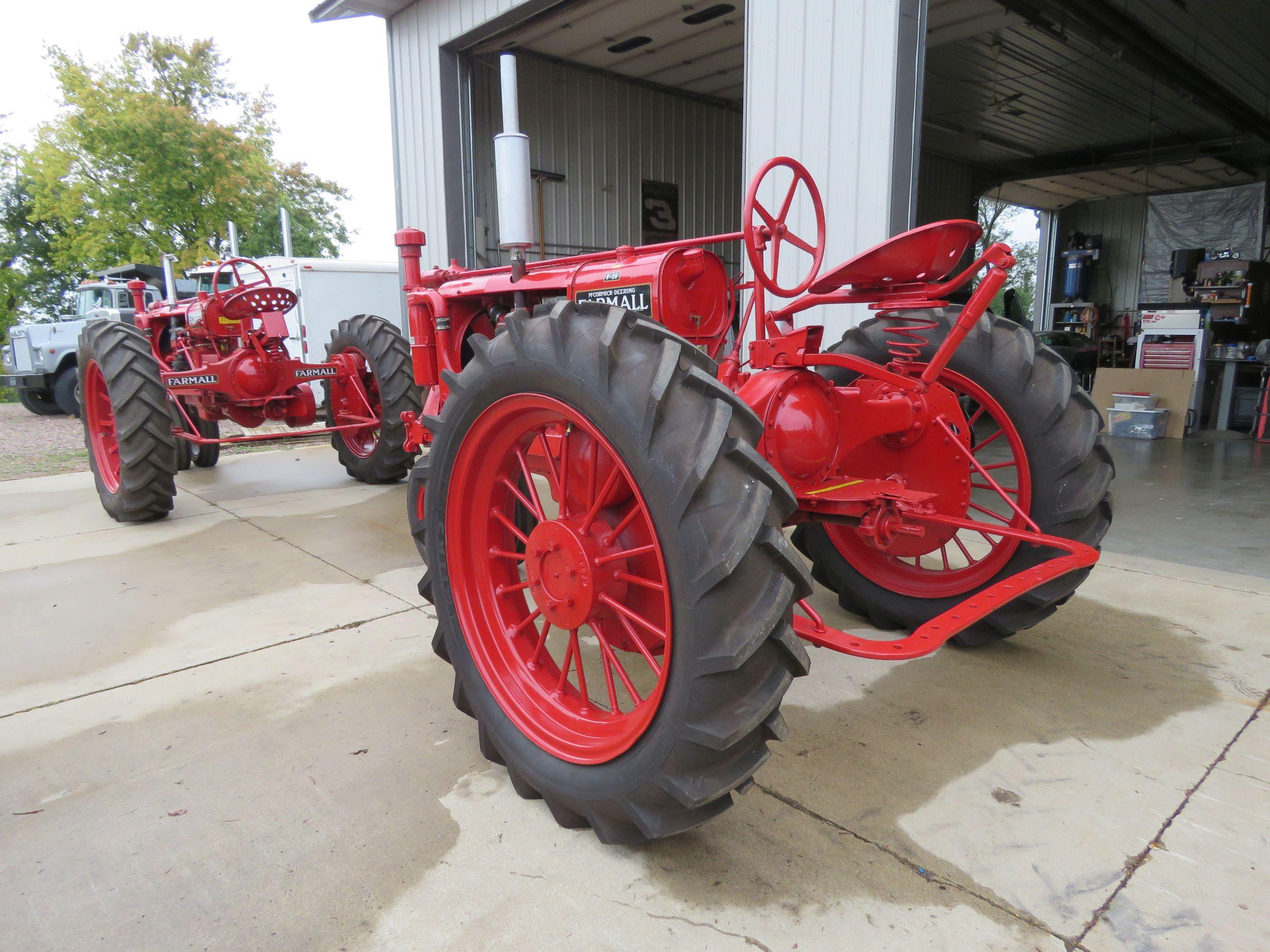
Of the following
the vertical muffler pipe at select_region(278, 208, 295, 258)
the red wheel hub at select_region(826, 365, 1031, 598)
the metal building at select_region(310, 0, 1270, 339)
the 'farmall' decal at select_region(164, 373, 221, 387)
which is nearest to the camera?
the red wheel hub at select_region(826, 365, 1031, 598)

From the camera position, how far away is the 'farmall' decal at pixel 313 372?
5570mm

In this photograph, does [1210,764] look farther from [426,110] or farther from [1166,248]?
[1166,248]

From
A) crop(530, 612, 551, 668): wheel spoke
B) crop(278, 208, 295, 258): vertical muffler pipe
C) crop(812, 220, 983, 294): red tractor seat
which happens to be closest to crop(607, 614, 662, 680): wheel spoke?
crop(530, 612, 551, 668): wheel spoke

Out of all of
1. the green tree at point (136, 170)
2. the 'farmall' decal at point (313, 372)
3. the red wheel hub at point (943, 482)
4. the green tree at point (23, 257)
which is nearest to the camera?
the red wheel hub at point (943, 482)

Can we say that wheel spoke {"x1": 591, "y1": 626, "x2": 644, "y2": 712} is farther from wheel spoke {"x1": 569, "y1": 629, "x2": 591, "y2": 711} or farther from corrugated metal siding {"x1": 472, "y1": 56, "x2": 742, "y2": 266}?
corrugated metal siding {"x1": 472, "y1": 56, "x2": 742, "y2": 266}

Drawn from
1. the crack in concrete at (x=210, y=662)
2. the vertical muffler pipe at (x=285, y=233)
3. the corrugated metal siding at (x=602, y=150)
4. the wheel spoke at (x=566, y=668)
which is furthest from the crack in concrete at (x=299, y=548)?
the vertical muffler pipe at (x=285, y=233)

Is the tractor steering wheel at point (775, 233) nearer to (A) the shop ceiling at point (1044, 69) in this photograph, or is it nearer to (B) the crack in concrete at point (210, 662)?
(B) the crack in concrete at point (210, 662)

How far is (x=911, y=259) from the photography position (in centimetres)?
215

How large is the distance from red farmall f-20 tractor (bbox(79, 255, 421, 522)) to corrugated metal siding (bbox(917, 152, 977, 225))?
10.6 m

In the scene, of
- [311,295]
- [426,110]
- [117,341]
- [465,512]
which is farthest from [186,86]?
[465,512]

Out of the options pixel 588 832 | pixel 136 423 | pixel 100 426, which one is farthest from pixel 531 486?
pixel 100 426

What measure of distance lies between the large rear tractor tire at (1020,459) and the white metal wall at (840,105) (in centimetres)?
143

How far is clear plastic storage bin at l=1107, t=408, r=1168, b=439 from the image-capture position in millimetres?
8578

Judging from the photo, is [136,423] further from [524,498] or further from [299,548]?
[524,498]
